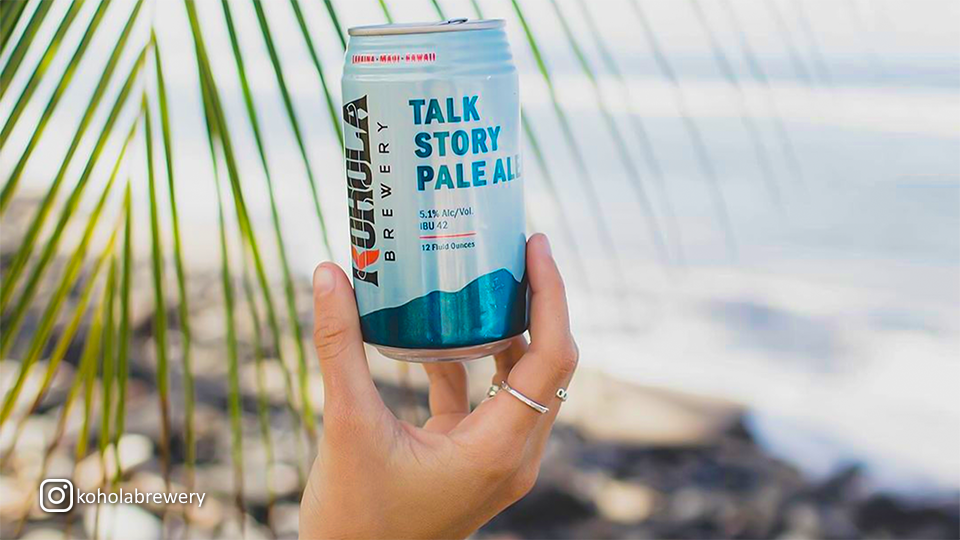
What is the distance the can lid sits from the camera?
2.30 ft

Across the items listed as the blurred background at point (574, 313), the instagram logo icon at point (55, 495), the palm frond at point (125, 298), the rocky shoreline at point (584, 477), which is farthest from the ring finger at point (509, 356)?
the instagram logo icon at point (55, 495)

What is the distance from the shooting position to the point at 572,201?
477cm

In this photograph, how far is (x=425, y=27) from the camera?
70cm

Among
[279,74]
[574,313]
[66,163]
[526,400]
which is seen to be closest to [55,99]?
[66,163]

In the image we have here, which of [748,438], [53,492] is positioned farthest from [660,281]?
[53,492]

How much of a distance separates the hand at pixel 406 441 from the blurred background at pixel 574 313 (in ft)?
0.16

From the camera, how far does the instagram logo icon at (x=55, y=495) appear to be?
1993mm

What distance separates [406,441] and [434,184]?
182 millimetres

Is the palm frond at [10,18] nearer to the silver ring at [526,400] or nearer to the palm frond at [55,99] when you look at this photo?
the palm frond at [55,99]

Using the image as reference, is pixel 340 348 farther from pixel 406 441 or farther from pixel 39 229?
pixel 39 229

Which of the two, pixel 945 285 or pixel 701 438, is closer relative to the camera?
pixel 701 438

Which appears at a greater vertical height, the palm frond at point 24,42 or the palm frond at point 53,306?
the palm frond at point 24,42

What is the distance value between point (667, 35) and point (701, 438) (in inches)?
281

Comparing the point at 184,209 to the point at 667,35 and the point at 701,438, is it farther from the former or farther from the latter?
the point at 667,35
